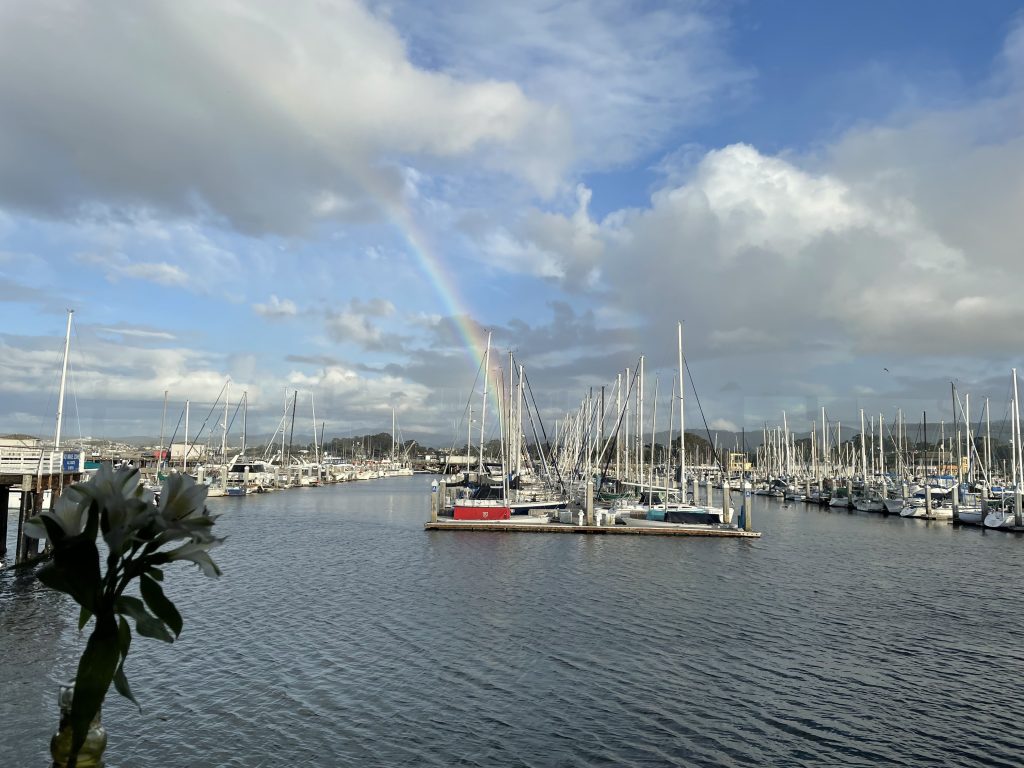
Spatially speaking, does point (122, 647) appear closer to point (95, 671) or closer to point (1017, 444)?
point (95, 671)

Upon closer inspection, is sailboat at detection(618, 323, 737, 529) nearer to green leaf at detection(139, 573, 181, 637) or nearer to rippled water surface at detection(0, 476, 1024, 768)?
rippled water surface at detection(0, 476, 1024, 768)

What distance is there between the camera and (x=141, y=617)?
16.1 feet

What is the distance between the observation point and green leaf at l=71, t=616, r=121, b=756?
4.96 m

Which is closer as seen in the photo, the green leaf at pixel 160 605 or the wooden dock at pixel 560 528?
the green leaf at pixel 160 605

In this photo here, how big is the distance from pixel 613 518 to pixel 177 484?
58396mm

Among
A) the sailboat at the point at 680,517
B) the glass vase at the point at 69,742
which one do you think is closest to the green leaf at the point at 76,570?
the glass vase at the point at 69,742

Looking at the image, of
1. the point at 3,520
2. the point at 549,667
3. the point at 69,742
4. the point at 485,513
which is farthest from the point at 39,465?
the point at 69,742

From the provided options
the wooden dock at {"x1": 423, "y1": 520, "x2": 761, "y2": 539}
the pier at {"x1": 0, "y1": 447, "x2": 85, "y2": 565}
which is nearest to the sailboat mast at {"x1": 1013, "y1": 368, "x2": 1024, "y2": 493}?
the wooden dock at {"x1": 423, "y1": 520, "x2": 761, "y2": 539}

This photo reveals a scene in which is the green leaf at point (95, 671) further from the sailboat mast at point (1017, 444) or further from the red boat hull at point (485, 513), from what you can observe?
the sailboat mast at point (1017, 444)

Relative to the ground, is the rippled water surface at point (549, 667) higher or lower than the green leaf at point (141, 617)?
lower

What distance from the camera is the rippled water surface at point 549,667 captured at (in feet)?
54.2

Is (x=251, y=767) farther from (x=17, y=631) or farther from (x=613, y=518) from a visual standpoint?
(x=613, y=518)

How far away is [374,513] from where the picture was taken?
278ft

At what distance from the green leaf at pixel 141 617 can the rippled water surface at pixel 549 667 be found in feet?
39.2
